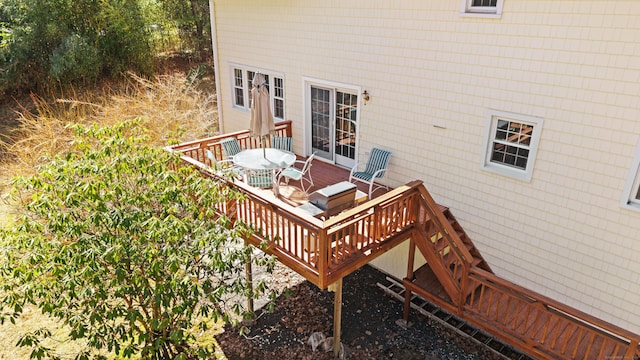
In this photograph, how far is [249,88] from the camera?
492 inches

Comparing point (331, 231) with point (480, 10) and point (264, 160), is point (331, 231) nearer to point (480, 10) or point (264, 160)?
point (264, 160)

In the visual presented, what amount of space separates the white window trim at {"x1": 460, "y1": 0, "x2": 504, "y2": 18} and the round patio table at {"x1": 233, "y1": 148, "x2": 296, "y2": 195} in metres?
4.05

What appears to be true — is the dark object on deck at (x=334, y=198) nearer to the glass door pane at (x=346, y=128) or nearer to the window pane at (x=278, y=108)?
the glass door pane at (x=346, y=128)

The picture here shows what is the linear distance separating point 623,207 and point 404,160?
12.2ft

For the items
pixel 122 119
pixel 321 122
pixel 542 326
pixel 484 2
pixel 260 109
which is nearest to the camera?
pixel 542 326

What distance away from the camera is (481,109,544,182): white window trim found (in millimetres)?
6680

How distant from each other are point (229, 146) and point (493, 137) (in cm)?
561

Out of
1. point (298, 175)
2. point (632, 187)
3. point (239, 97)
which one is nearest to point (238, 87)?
point (239, 97)

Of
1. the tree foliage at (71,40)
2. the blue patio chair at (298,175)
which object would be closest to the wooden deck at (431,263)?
the blue patio chair at (298,175)

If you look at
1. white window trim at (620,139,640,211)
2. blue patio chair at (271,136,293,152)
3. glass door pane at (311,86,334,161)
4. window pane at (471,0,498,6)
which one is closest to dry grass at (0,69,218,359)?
blue patio chair at (271,136,293,152)

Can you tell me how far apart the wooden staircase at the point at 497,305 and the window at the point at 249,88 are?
214 inches

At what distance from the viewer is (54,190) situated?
222 inches

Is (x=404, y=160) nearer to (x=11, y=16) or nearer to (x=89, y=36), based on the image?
(x=89, y=36)

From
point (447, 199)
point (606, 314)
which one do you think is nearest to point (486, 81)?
point (447, 199)
